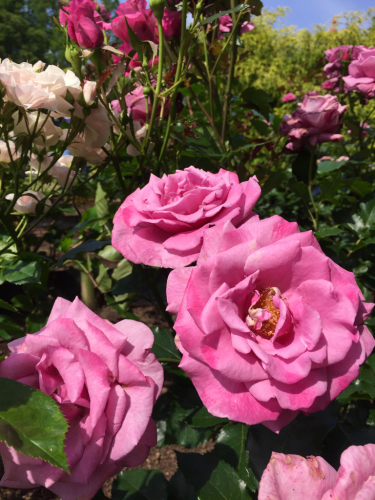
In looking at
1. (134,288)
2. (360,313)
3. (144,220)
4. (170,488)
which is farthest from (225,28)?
(170,488)

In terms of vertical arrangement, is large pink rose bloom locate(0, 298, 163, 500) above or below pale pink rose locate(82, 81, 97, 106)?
below

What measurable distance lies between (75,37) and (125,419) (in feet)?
2.48

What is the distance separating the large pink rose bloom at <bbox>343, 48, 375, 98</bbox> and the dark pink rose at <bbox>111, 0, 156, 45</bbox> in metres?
0.82

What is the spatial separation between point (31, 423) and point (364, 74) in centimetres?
152

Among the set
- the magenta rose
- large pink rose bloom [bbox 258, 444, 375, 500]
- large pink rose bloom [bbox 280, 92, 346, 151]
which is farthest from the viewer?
the magenta rose

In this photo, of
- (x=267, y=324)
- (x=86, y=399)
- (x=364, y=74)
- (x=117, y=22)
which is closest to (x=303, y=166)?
(x=364, y=74)

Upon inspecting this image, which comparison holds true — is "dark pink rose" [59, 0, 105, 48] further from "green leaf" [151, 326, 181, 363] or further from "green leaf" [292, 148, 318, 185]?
"green leaf" [292, 148, 318, 185]

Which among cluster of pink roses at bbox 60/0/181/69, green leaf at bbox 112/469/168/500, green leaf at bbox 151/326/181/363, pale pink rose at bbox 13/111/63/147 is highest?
cluster of pink roses at bbox 60/0/181/69

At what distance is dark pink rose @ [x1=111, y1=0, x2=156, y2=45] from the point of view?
35.2 inches

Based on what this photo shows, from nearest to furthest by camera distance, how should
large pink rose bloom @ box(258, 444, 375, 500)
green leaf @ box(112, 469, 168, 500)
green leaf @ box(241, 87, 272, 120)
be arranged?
1. large pink rose bloom @ box(258, 444, 375, 500)
2. green leaf @ box(112, 469, 168, 500)
3. green leaf @ box(241, 87, 272, 120)

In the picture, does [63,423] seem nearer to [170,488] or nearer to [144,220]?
[144,220]

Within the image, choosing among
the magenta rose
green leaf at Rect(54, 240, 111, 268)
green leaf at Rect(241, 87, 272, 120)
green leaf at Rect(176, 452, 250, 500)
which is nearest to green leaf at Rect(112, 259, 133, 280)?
green leaf at Rect(54, 240, 111, 268)

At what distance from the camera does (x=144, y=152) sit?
90cm

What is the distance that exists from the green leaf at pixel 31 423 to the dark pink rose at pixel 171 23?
2.98ft
